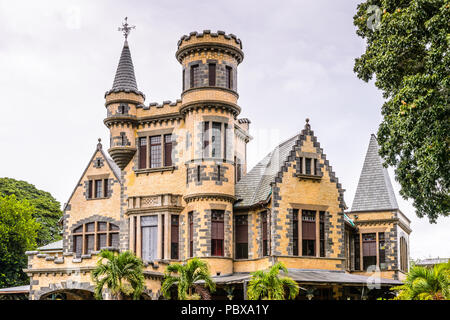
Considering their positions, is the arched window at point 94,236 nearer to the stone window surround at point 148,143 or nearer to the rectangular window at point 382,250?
the stone window surround at point 148,143

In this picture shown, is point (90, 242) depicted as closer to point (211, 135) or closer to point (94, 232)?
point (94, 232)

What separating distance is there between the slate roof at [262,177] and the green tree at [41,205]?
30109mm

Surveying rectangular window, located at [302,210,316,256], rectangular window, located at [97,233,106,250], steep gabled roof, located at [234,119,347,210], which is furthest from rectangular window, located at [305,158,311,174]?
rectangular window, located at [97,233,106,250]

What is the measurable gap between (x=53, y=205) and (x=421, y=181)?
47.7 metres

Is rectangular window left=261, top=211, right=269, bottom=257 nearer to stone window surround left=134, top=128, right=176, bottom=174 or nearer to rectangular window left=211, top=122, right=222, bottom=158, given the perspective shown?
rectangular window left=211, top=122, right=222, bottom=158

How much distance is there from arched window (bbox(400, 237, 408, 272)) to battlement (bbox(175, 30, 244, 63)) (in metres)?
15.9

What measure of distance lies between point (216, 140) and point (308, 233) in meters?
7.27

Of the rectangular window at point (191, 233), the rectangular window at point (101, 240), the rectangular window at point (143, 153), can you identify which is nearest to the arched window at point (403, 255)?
the rectangular window at point (191, 233)

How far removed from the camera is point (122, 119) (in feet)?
124

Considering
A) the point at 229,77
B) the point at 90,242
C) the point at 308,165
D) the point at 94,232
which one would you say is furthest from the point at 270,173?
the point at 90,242

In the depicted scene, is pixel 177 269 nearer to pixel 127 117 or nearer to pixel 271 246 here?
pixel 271 246

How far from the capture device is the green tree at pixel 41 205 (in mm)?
61000

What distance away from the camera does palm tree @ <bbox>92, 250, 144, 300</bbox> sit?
2758 cm
